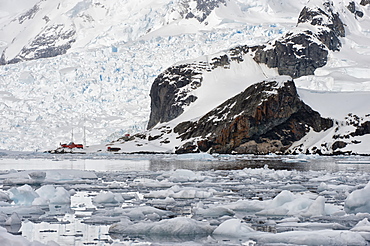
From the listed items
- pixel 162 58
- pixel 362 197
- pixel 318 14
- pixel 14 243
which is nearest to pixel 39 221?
pixel 14 243

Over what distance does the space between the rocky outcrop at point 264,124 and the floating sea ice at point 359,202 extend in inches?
3099

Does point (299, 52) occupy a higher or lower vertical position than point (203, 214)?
higher

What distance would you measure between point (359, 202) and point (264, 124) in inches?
3182

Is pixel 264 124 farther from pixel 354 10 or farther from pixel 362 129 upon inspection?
pixel 354 10

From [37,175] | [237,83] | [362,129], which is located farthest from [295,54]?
[37,175]

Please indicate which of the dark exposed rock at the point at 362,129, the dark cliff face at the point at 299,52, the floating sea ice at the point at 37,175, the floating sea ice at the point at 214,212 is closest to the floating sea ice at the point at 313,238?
the floating sea ice at the point at 214,212

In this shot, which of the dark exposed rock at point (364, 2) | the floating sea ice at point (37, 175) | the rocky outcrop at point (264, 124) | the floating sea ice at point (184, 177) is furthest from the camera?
the dark exposed rock at point (364, 2)

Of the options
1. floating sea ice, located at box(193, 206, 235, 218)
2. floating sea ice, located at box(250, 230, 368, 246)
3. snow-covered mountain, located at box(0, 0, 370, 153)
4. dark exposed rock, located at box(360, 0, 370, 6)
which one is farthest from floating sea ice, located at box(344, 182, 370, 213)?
dark exposed rock, located at box(360, 0, 370, 6)

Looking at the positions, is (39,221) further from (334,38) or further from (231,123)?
(334,38)

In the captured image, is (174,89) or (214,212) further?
(174,89)

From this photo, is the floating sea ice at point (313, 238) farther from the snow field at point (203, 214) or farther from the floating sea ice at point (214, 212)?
the floating sea ice at point (214, 212)

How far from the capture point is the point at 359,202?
1305 cm

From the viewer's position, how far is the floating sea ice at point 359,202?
1307cm

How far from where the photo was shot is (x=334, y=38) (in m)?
154
